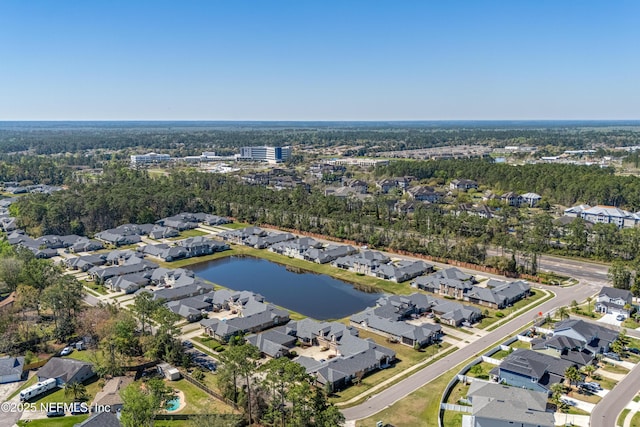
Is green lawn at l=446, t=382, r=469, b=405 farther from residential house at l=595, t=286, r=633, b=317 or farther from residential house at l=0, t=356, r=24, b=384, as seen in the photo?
residential house at l=0, t=356, r=24, b=384

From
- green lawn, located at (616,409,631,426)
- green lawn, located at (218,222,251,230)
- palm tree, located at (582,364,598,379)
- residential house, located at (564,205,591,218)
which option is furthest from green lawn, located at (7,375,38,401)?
residential house, located at (564,205,591,218)

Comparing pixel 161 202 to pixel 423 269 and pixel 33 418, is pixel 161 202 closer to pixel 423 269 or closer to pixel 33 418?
pixel 423 269

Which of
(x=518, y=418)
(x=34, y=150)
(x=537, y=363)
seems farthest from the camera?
(x=34, y=150)

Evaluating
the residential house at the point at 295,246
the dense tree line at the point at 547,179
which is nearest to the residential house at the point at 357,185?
the dense tree line at the point at 547,179

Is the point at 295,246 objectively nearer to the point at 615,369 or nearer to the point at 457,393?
the point at 457,393

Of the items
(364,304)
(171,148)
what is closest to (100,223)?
(364,304)

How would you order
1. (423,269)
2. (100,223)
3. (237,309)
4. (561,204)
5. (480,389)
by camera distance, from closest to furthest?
(480,389)
(237,309)
(423,269)
(100,223)
(561,204)
